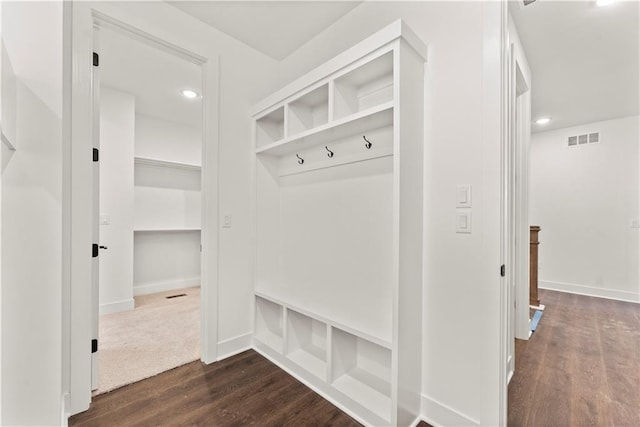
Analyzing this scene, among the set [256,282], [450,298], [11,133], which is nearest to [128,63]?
[256,282]

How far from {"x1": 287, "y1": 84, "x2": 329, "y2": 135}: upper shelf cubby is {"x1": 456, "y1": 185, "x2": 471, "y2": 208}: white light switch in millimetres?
1115

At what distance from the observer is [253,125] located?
248cm

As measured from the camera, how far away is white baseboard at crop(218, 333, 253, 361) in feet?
7.46

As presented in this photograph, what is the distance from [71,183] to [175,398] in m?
1.45

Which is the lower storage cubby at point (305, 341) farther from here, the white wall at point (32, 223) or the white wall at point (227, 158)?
the white wall at point (32, 223)

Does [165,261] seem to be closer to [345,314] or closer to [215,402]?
[215,402]

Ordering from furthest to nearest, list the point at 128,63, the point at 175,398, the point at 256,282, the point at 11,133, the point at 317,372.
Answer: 1. the point at 128,63
2. the point at 256,282
3. the point at 317,372
4. the point at 175,398
5. the point at 11,133

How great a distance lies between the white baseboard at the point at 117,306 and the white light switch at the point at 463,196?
3.82 meters

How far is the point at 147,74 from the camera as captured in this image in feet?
9.96

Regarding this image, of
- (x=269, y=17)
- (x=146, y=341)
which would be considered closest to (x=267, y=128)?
(x=269, y=17)

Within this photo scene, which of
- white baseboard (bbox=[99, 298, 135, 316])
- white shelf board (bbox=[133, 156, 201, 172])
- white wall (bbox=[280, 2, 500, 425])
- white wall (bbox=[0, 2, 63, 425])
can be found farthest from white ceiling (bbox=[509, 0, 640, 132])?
white baseboard (bbox=[99, 298, 135, 316])

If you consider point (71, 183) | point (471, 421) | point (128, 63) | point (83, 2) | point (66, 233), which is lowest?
point (471, 421)

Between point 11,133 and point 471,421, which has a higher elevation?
point 11,133

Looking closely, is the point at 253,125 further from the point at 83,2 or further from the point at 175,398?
the point at 175,398
